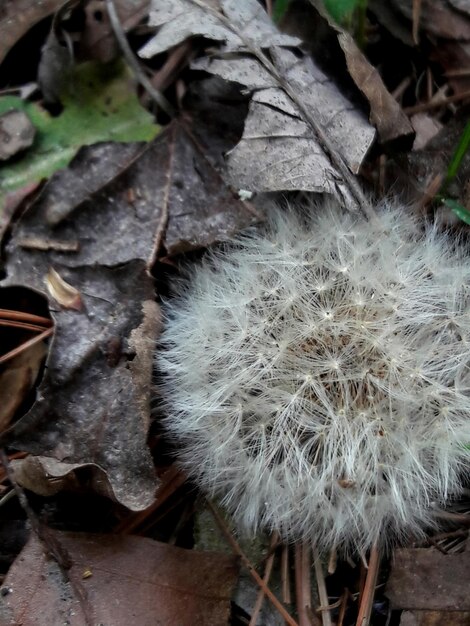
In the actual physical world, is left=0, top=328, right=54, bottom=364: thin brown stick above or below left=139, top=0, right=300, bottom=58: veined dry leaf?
below

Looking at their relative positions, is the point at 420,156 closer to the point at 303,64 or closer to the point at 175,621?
the point at 303,64

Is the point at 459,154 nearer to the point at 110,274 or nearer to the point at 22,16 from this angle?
the point at 110,274

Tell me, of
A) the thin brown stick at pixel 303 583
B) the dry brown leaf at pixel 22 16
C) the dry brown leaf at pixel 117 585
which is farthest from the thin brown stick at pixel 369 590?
the dry brown leaf at pixel 22 16

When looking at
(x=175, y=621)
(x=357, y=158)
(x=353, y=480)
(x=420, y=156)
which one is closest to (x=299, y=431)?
(x=353, y=480)

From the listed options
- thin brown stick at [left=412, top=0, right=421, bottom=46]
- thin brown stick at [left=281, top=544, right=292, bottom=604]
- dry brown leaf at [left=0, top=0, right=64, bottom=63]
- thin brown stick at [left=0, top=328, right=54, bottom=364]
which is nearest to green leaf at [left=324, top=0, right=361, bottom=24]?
thin brown stick at [left=412, top=0, right=421, bottom=46]

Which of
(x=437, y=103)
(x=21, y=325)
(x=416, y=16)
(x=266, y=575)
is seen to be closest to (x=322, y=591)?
(x=266, y=575)

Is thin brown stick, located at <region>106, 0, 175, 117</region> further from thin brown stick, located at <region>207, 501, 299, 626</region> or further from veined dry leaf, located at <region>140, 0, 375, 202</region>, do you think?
thin brown stick, located at <region>207, 501, 299, 626</region>

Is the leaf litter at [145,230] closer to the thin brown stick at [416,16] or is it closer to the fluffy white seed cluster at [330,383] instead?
the thin brown stick at [416,16]
